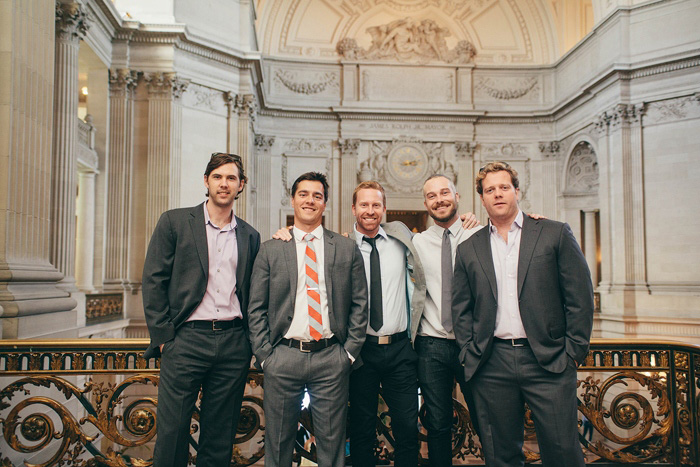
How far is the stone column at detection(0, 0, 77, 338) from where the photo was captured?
491 centimetres

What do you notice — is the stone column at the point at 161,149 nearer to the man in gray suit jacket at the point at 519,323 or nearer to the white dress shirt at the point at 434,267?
the white dress shirt at the point at 434,267

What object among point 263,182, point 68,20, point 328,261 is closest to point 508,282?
point 328,261

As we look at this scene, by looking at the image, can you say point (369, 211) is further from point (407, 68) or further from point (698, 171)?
point (407, 68)

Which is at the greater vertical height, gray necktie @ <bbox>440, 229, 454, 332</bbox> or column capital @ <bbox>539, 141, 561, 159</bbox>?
column capital @ <bbox>539, 141, 561, 159</bbox>

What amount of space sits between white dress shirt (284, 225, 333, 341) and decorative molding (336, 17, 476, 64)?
17966mm

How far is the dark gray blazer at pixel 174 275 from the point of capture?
3.28m

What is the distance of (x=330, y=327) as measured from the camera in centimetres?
329

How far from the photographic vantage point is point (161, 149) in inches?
517

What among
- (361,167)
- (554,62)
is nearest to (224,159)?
(361,167)

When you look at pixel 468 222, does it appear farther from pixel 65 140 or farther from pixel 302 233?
pixel 65 140

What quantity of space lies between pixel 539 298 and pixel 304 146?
56.8 ft

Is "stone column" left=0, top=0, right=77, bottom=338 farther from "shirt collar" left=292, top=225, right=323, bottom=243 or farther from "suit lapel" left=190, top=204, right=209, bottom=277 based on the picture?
"shirt collar" left=292, top=225, right=323, bottom=243

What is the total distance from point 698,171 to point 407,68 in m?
10.4

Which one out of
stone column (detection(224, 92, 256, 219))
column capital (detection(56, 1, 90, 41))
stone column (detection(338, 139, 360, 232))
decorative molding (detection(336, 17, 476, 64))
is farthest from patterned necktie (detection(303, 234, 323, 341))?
decorative molding (detection(336, 17, 476, 64))
